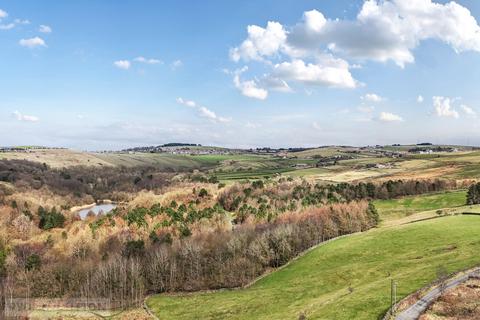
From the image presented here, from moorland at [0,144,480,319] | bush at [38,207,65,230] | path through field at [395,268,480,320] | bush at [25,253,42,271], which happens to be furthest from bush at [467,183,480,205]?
bush at [38,207,65,230]

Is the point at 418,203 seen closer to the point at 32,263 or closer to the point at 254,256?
the point at 254,256

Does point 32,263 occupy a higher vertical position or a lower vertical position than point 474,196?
lower

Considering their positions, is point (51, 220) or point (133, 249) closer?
point (133, 249)

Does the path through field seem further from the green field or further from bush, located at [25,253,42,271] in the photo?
bush, located at [25,253,42,271]

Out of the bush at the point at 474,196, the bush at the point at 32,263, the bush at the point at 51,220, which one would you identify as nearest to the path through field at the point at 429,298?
the bush at the point at 474,196

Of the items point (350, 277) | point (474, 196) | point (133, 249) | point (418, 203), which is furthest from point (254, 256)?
point (418, 203)

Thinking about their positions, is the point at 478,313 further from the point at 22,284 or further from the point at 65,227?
the point at 65,227

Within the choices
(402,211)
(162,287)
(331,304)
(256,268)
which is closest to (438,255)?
(331,304)
